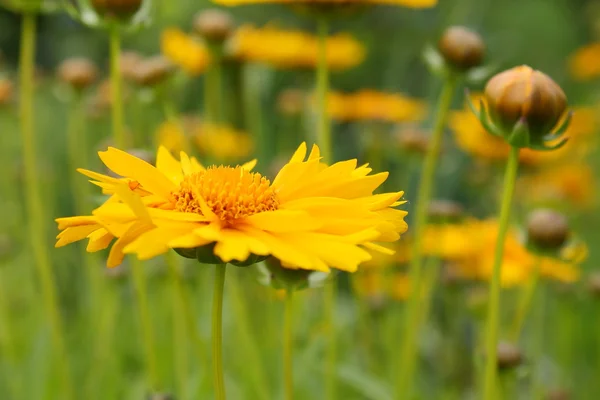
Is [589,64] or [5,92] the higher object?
[589,64]

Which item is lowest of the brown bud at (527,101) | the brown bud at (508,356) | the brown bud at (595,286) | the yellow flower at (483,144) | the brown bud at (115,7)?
the brown bud at (508,356)

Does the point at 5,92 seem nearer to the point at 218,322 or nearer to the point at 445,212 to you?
the point at 445,212

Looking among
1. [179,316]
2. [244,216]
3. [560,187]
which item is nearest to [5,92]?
[179,316]

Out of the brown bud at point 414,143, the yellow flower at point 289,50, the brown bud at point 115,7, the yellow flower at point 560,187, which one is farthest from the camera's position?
the yellow flower at point 560,187

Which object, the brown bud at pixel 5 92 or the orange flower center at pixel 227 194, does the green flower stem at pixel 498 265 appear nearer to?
the orange flower center at pixel 227 194

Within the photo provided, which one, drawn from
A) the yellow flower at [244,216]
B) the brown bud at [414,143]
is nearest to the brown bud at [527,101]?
the yellow flower at [244,216]

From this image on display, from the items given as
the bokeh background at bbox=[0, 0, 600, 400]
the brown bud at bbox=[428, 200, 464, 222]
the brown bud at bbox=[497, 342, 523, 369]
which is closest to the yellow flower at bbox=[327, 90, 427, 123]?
the bokeh background at bbox=[0, 0, 600, 400]

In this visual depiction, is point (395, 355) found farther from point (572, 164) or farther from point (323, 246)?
point (572, 164)
